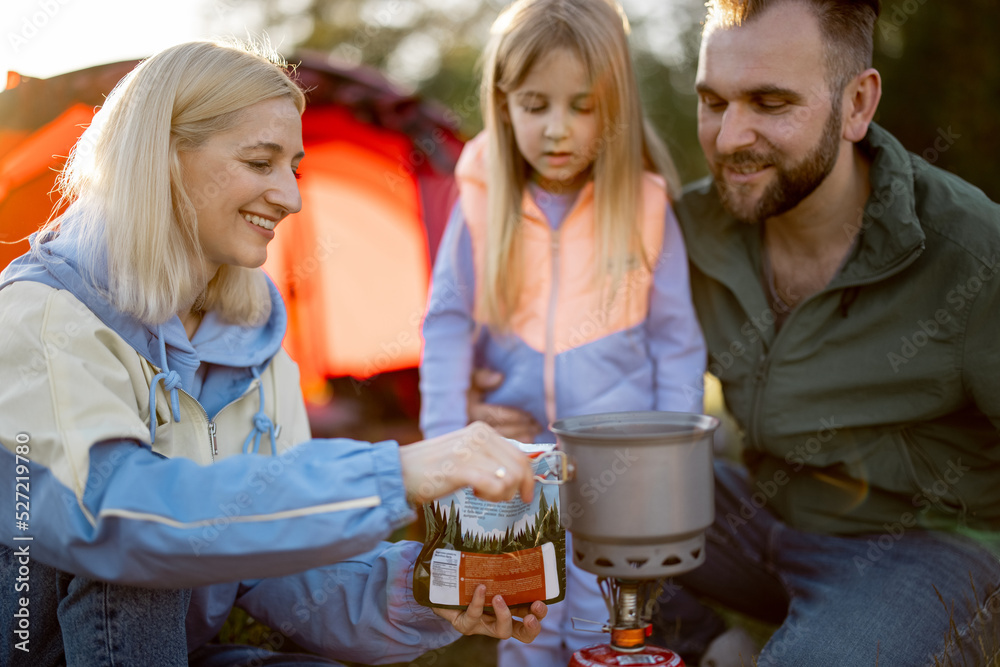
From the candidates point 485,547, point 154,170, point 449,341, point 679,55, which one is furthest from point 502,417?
point 679,55

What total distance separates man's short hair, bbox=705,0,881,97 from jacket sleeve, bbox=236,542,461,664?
1771 mm

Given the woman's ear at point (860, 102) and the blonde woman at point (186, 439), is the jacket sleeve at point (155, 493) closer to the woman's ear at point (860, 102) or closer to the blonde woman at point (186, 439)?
the blonde woman at point (186, 439)

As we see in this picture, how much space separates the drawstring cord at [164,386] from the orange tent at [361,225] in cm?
288

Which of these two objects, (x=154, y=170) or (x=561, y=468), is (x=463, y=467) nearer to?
(x=561, y=468)

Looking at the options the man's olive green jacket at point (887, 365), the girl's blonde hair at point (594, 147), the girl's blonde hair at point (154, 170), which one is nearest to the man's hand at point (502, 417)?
the girl's blonde hair at point (594, 147)

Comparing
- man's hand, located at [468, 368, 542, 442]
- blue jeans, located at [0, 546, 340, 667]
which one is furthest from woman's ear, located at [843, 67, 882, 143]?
blue jeans, located at [0, 546, 340, 667]

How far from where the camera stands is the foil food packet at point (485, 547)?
171 centimetres

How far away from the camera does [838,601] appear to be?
92.3 inches

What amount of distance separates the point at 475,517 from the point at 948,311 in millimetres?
1525

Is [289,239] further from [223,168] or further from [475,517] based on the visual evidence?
[475,517]

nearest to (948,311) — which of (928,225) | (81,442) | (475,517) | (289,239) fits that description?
(928,225)

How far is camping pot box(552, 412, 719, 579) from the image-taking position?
1593 mm

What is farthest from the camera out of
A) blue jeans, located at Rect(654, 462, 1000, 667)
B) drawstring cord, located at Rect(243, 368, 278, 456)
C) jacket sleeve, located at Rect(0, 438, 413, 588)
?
blue jeans, located at Rect(654, 462, 1000, 667)

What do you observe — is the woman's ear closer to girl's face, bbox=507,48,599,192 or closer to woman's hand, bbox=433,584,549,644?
girl's face, bbox=507,48,599,192
